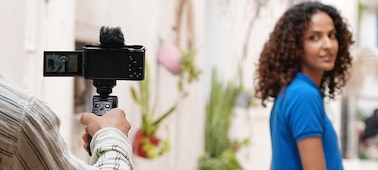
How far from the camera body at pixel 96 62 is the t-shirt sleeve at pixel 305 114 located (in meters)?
1.08

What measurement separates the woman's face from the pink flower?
3.10 metres

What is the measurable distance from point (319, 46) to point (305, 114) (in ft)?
1.14

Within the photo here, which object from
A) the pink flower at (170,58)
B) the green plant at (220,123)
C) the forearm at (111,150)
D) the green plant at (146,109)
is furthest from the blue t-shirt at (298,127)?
the green plant at (220,123)

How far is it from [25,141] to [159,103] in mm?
4900

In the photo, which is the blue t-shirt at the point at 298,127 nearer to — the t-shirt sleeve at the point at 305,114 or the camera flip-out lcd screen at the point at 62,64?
the t-shirt sleeve at the point at 305,114

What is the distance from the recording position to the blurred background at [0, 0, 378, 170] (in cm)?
430

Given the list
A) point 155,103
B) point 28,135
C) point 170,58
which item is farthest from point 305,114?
point 170,58

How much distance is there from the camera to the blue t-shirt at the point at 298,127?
9.71 feet

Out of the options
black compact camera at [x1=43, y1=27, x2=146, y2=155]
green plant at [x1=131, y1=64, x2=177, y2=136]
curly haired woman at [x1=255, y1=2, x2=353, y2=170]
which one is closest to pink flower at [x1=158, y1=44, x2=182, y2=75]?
green plant at [x1=131, y1=64, x2=177, y2=136]

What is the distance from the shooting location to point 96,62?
1957 mm

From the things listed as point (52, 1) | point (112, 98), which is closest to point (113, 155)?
point (112, 98)

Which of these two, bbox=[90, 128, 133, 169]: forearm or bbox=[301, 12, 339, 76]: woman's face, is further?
bbox=[301, 12, 339, 76]: woman's face

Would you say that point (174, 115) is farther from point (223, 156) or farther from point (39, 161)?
point (39, 161)

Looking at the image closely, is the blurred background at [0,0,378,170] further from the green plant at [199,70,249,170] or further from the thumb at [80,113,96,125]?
the thumb at [80,113,96,125]
